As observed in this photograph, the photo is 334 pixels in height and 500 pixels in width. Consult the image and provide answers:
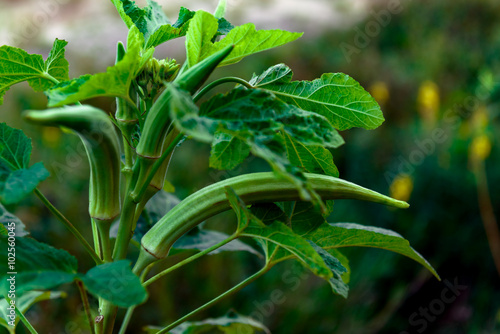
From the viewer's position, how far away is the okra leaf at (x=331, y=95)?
58cm

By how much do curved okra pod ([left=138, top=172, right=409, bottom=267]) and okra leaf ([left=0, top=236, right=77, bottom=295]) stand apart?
0.13 metres

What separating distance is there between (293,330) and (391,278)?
108cm

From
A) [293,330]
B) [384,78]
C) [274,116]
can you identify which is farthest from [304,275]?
[384,78]

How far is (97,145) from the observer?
0.51 meters

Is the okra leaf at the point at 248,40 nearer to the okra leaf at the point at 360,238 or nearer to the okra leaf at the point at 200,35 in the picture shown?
the okra leaf at the point at 200,35

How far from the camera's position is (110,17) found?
819 cm

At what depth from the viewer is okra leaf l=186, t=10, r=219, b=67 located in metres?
0.52

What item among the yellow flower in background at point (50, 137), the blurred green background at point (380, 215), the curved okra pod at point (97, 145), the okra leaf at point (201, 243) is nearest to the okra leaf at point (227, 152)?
the curved okra pod at point (97, 145)

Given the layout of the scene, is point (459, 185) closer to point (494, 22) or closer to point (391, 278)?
point (391, 278)

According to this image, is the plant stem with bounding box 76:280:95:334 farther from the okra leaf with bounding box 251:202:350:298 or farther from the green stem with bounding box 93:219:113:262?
the okra leaf with bounding box 251:202:350:298

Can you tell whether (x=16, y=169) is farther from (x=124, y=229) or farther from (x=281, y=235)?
(x=281, y=235)

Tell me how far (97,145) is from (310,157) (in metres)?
0.27

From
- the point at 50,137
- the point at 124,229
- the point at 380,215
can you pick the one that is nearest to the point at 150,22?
the point at 124,229

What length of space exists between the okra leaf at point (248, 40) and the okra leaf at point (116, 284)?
0.86 ft
